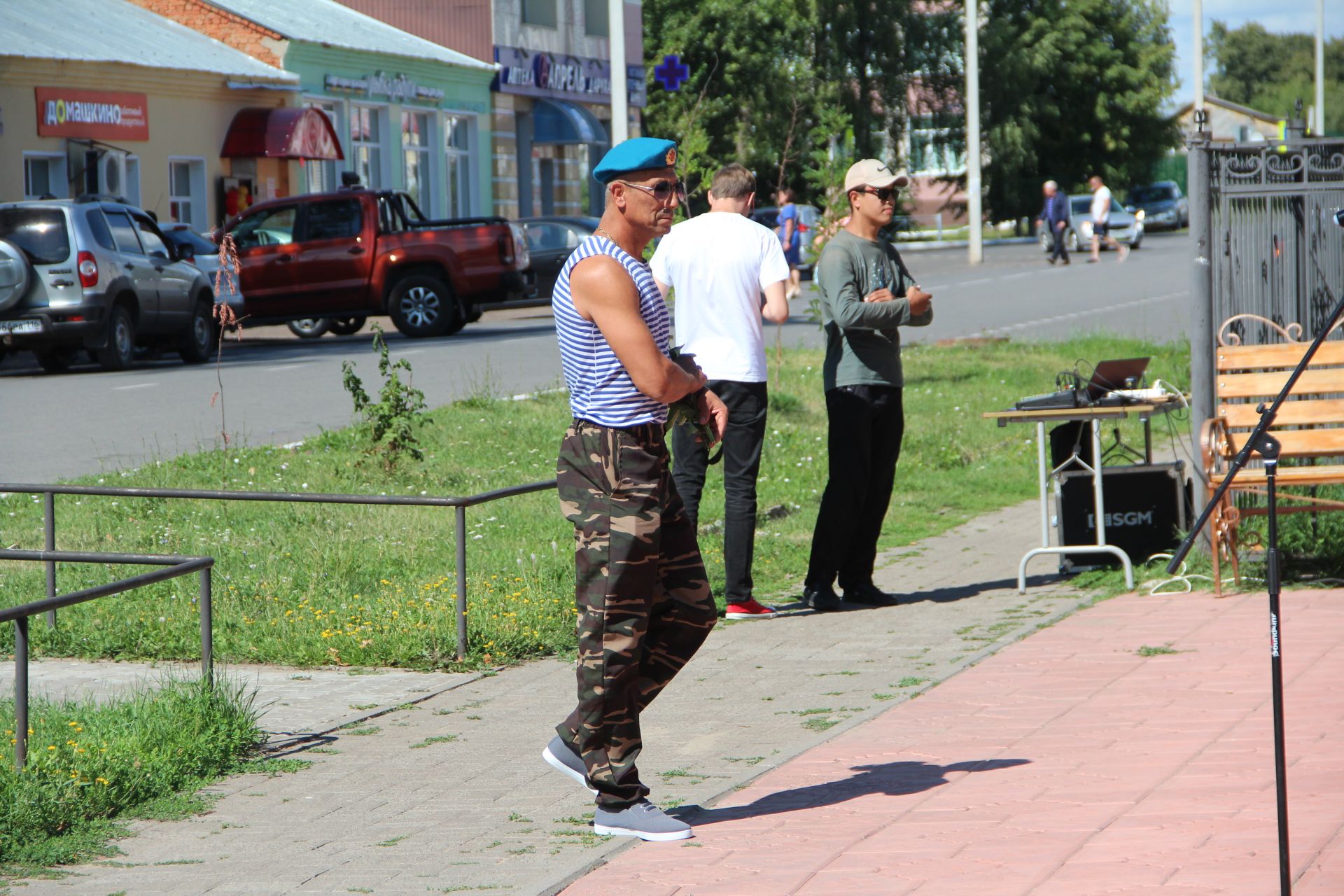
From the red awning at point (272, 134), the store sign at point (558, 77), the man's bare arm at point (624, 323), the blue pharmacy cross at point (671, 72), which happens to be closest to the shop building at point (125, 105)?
the red awning at point (272, 134)

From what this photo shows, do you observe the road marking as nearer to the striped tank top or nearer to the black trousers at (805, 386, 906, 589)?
the black trousers at (805, 386, 906, 589)

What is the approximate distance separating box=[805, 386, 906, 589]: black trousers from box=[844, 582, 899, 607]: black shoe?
5.0 inches

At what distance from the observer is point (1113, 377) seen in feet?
29.0

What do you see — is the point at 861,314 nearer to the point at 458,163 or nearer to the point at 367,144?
the point at 367,144

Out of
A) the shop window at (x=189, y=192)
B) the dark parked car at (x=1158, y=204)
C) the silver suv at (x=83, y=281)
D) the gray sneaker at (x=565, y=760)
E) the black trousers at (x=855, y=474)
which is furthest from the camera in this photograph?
the dark parked car at (x=1158, y=204)

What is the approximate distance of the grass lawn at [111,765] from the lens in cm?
487

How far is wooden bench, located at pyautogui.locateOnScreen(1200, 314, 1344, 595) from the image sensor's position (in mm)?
8016

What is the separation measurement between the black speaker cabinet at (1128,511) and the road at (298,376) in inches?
243

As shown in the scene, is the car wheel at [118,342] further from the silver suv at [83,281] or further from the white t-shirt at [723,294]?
the white t-shirt at [723,294]

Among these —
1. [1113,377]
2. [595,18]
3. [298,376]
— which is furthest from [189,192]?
[1113,377]

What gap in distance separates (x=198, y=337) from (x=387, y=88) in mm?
16250

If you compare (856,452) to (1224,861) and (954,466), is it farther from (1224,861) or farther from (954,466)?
(954,466)

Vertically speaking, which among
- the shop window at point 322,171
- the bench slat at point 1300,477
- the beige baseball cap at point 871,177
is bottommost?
the bench slat at point 1300,477

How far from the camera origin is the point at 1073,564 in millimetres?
8945
